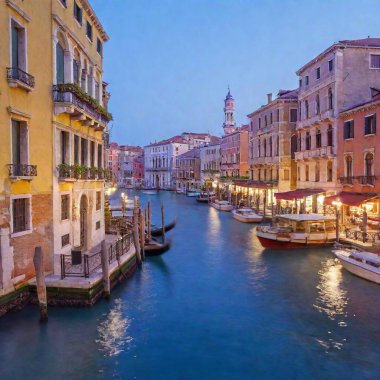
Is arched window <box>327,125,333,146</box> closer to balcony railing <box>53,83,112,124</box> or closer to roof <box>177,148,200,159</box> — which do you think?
balcony railing <box>53,83,112,124</box>

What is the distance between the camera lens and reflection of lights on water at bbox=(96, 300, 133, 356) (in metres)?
8.92

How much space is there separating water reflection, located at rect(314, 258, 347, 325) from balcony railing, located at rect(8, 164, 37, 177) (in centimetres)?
864

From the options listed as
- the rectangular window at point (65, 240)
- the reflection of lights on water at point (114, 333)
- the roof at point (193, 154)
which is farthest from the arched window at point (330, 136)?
the roof at point (193, 154)

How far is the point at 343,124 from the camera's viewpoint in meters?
23.5

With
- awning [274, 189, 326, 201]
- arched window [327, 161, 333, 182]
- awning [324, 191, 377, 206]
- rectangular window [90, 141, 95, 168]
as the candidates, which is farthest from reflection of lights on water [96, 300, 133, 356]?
arched window [327, 161, 333, 182]

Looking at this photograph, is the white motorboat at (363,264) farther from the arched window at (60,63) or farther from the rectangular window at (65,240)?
the arched window at (60,63)

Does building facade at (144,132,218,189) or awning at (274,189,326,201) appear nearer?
awning at (274,189,326,201)

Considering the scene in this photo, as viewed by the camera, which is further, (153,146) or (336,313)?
(153,146)

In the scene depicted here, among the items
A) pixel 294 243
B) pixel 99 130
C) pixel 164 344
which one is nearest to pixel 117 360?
pixel 164 344

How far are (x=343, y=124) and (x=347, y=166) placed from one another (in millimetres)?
2436

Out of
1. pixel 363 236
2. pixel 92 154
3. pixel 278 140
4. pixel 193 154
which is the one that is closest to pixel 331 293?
pixel 363 236

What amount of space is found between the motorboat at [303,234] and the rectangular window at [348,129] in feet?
18.1

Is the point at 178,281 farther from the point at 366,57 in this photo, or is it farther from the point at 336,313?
the point at 366,57

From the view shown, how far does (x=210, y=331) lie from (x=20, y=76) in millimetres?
7752
